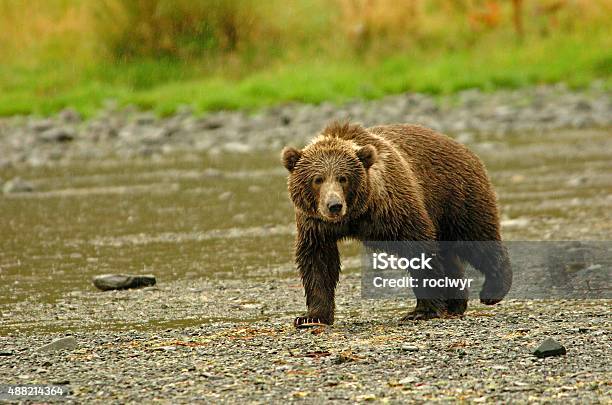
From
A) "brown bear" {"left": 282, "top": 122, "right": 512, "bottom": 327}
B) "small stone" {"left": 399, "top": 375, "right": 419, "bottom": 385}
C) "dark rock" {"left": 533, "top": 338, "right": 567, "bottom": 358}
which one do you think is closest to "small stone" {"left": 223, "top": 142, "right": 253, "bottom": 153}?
"brown bear" {"left": 282, "top": 122, "right": 512, "bottom": 327}

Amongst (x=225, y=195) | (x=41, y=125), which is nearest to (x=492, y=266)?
(x=225, y=195)

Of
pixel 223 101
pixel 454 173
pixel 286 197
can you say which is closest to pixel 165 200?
pixel 286 197

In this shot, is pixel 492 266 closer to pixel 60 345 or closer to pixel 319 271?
pixel 319 271

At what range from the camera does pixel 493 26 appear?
23.3m

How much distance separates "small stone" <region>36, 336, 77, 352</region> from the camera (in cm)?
606

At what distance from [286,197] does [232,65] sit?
1104 centimetres

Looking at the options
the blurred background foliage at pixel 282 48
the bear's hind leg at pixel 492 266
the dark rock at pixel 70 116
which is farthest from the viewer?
the blurred background foliage at pixel 282 48

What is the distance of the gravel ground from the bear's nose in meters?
0.62

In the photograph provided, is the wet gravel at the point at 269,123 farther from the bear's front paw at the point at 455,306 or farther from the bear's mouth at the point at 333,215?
the bear's mouth at the point at 333,215

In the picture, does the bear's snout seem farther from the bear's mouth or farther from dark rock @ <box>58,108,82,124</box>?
dark rock @ <box>58,108,82,124</box>

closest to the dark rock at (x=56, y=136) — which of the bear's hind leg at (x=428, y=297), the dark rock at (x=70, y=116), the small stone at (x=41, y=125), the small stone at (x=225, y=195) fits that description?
the small stone at (x=41, y=125)

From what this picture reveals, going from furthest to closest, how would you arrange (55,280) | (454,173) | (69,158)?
1. (69,158)
2. (55,280)
3. (454,173)

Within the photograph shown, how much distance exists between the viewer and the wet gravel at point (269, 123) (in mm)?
17125

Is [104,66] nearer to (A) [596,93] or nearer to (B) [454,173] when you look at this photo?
(A) [596,93]
